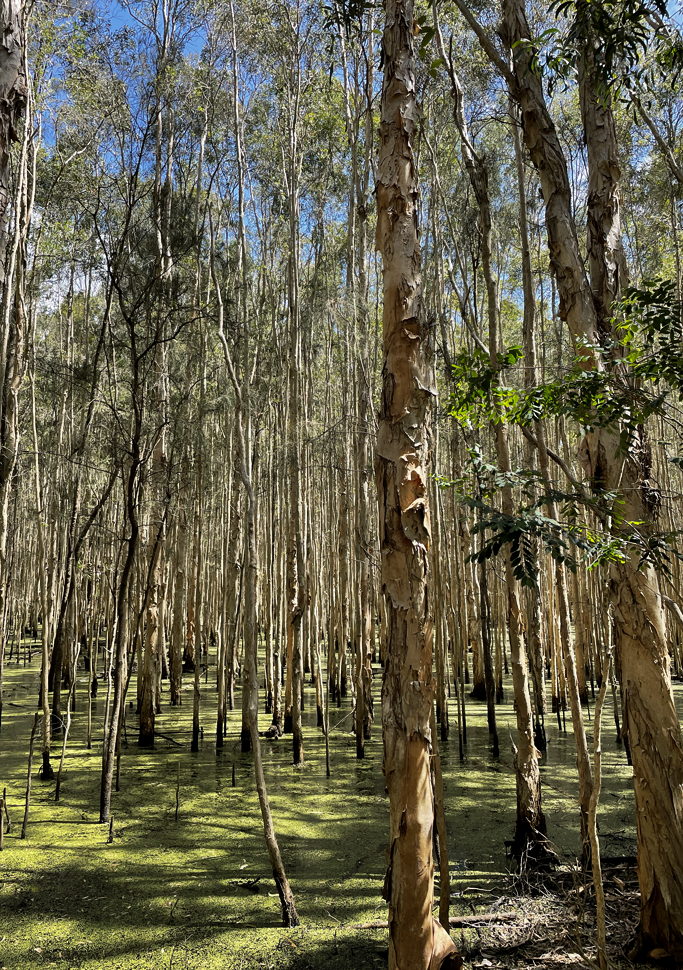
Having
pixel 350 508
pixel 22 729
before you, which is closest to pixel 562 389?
pixel 350 508

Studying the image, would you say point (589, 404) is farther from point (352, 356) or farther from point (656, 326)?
point (352, 356)

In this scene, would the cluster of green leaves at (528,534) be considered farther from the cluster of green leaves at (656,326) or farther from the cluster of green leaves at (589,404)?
the cluster of green leaves at (656,326)

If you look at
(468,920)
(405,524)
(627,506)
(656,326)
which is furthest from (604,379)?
(468,920)

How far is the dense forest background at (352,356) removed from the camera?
246 centimetres

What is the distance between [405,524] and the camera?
212cm

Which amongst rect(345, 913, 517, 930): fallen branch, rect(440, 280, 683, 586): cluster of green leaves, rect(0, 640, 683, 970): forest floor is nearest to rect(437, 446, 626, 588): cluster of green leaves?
rect(440, 280, 683, 586): cluster of green leaves

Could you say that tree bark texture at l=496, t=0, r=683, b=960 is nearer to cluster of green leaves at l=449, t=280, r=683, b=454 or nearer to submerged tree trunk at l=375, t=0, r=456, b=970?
cluster of green leaves at l=449, t=280, r=683, b=454

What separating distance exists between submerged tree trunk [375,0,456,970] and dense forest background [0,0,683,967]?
0.03 m

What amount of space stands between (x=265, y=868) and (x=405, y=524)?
2.83 metres

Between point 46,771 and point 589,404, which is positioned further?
point 46,771

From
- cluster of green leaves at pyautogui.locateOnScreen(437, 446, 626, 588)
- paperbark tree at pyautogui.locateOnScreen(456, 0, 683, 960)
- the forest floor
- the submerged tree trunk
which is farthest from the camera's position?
the forest floor

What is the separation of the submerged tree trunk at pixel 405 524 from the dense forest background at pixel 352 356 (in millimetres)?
29

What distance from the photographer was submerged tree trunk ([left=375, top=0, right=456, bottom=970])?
2070mm

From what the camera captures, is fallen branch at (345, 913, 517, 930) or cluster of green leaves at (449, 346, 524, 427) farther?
fallen branch at (345, 913, 517, 930)
